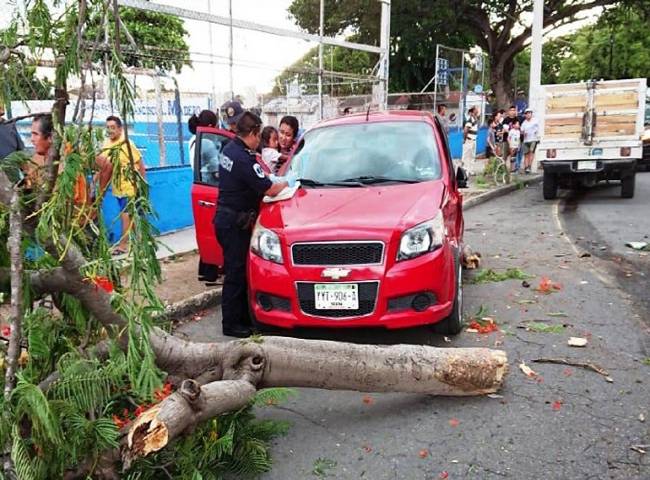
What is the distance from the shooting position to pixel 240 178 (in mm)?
4793

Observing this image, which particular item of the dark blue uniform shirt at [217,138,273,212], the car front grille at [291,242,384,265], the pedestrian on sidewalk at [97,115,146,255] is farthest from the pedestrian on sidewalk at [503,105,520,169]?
the pedestrian on sidewalk at [97,115,146,255]

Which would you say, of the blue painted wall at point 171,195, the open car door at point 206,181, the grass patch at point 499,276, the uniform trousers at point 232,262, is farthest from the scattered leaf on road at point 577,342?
the blue painted wall at point 171,195

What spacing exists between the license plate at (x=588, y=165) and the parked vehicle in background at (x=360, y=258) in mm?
8351

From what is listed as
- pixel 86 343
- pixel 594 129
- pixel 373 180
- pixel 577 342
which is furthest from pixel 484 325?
pixel 594 129

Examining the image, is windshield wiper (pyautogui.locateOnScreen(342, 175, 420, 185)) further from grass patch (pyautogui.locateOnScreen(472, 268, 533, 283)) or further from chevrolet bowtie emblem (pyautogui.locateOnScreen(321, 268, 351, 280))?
grass patch (pyautogui.locateOnScreen(472, 268, 533, 283))

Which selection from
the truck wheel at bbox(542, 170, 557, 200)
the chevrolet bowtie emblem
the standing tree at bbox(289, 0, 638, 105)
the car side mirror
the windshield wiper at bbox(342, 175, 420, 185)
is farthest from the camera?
the standing tree at bbox(289, 0, 638, 105)

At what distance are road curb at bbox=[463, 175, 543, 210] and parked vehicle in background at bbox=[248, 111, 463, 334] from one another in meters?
7.88

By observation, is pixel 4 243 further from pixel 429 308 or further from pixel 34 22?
pixel 429 308

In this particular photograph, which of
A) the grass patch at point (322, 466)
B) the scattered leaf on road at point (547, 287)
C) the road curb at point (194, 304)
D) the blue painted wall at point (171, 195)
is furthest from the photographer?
the blue painted wall at point (171, 195)

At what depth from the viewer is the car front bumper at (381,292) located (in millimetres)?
4254

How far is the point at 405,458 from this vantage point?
3.20 meters

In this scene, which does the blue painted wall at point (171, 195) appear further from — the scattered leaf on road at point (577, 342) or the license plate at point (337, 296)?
the scattered leaf on road at point (577, 342)

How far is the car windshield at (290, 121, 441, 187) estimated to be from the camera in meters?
5.29

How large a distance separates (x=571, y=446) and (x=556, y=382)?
0.83 meters
